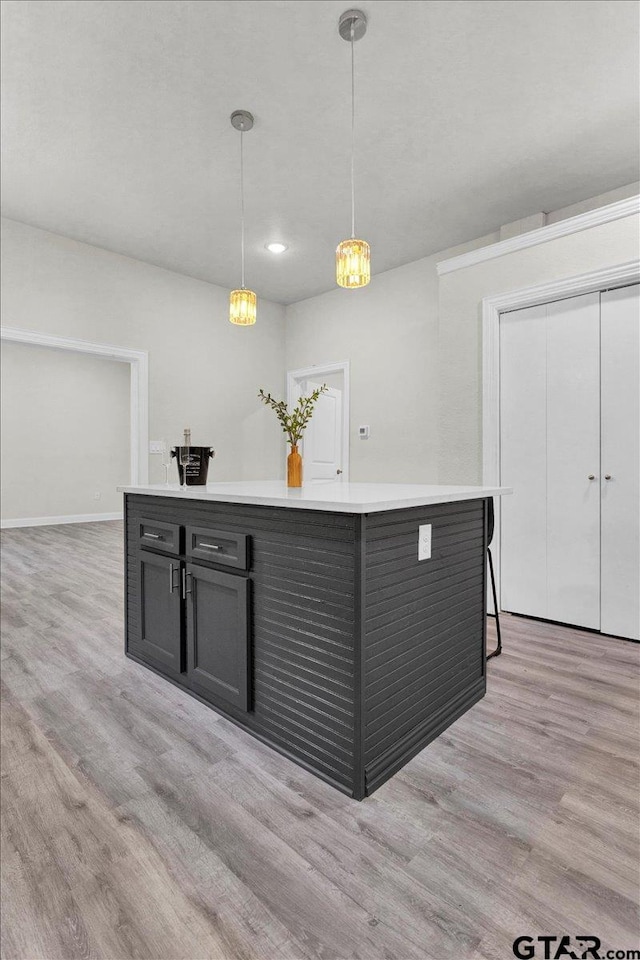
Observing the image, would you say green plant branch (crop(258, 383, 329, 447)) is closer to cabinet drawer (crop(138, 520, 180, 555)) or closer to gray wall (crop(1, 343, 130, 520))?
cabinet drawer (crop(138, 520, 180, 555))

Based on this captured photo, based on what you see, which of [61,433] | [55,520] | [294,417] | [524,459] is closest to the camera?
[294,417]

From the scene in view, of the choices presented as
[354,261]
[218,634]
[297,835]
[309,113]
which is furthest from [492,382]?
[297,835]

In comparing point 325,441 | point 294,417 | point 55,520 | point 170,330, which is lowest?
point 55,520

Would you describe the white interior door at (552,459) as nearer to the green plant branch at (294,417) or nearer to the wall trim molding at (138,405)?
the green plant branch at (294,417)

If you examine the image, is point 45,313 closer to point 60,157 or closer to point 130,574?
point 60,157

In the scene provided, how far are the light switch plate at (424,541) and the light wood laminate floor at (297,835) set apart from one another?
715mm

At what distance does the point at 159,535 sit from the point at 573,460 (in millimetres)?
2602

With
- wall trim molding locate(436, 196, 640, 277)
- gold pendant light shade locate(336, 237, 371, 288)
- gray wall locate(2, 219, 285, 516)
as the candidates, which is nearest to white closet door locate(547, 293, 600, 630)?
wall trim molding locate(436, 196, 640, 277)

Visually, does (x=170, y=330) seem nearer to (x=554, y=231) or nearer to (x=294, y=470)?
(x=294, y=470)

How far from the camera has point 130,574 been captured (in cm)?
258

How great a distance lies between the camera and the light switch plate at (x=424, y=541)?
176 cm

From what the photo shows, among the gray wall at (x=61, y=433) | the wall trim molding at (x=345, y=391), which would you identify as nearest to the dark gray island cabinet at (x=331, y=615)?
the wall trim molding at (x=345, y=391)

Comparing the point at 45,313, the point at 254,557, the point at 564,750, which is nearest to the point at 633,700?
the point at 564,750

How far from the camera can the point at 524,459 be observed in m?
3.41
